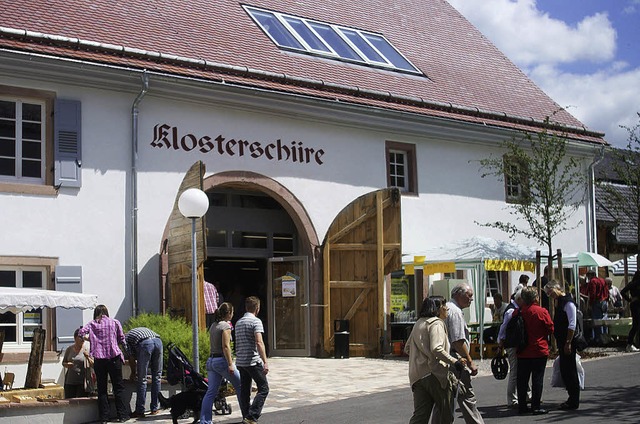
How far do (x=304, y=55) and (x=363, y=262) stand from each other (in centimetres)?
483

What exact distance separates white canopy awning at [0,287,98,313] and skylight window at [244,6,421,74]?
9.56 meters

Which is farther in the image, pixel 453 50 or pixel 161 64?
pixel 453 50

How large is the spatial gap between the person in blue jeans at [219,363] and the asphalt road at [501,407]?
2.55 feet

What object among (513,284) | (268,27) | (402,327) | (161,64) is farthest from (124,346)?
(513,284)

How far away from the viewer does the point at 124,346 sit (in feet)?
42.0

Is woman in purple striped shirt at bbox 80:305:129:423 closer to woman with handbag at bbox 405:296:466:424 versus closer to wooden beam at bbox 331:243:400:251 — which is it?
woman with handbag at bbox 405:296:466:424

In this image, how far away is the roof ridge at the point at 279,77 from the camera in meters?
15.9

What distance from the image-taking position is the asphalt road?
10.8 metres

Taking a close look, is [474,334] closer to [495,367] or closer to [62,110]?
[495,367]

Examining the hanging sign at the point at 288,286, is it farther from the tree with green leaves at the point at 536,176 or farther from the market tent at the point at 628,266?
the market tent at the point at 628,266

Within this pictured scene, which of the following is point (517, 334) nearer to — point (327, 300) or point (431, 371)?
point (431, 371)

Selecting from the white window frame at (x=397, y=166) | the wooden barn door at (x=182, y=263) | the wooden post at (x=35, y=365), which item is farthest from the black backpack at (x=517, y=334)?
the white window frame at (x=397, y=166)

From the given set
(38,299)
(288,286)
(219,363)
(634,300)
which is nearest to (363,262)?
(288,286)

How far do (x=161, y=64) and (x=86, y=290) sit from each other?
14.2ft
